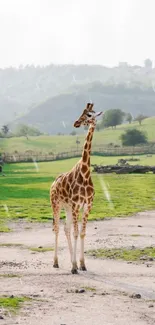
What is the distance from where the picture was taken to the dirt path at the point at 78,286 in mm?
11250

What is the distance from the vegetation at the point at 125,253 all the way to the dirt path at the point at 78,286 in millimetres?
700

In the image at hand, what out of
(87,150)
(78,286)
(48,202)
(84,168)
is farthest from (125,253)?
(48,202)

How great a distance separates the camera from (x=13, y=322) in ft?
34.8

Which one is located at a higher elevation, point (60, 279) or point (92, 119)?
point (92, 119)

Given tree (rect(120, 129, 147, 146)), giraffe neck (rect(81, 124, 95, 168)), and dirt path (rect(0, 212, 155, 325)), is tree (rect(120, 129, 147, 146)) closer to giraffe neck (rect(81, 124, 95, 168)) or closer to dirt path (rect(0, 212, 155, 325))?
dirt path (rect(0, 212, 155, 325))

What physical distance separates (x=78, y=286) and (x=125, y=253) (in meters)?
5.11

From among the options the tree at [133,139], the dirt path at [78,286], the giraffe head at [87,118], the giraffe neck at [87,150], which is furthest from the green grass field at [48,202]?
the tree at [133,139]

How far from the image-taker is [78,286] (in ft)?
46.6

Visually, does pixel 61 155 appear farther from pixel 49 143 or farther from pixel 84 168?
pixel 84 168

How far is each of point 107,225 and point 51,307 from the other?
1537 centimetres

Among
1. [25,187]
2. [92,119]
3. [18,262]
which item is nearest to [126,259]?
[18,262]

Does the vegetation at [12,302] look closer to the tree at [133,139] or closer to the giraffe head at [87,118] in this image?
the giraffe head at [87,118]

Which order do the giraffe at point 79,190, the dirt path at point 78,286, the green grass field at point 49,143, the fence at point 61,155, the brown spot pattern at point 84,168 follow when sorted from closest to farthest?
the dirt path at point 78,286, the giraffe at point 79,190, the brown spot pattern at point 84,168, the fence at point 61,155, the green grass field at point 49,143

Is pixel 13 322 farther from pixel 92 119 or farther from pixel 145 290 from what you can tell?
pixel 92 119
